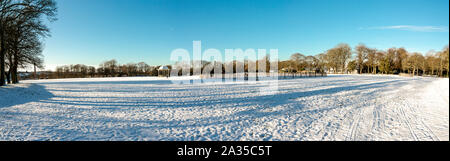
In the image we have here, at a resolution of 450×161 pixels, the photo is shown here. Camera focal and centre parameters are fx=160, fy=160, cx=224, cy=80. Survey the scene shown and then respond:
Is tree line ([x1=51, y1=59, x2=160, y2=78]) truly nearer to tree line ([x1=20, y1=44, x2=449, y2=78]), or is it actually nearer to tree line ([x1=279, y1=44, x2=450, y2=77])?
tree line ([x1=20, y1=44, x2=449, y2=78])

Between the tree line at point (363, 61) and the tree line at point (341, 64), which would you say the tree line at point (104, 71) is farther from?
the tree line at point (363, 61)

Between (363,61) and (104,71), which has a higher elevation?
(363,61)

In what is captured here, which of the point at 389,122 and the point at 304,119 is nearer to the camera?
the point at 389,122

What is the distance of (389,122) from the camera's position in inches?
206

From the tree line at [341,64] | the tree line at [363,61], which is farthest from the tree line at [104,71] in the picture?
the tree line at [363,61]

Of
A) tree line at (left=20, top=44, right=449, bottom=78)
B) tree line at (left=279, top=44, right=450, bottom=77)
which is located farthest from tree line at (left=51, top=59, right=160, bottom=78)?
tree line at (left=279, top=44, right=450, bottom=77)

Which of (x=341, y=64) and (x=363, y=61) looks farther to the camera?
(x=341, y=64)

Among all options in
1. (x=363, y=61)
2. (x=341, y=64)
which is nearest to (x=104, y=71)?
(x=341, y=64)

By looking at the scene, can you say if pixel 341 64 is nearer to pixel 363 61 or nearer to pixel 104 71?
pixel 363 61

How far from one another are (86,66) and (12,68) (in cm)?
4887
